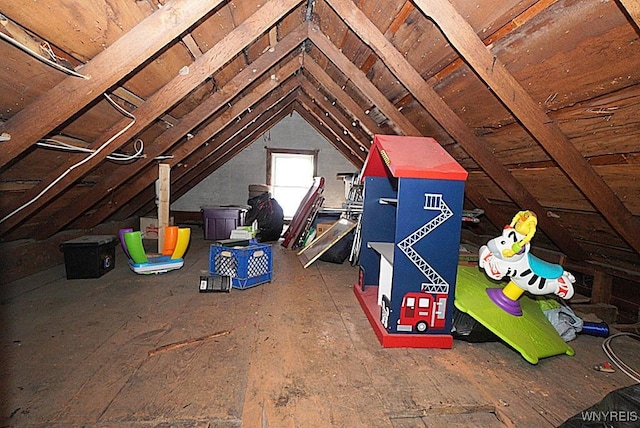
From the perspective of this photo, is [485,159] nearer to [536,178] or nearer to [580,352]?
[536,178]

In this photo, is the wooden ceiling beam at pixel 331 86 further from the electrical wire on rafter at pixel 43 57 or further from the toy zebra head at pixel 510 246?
the electrical wire on rafter at pixel 43 57

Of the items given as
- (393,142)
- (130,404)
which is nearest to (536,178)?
(393,142)

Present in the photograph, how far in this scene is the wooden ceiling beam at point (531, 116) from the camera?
1554mm

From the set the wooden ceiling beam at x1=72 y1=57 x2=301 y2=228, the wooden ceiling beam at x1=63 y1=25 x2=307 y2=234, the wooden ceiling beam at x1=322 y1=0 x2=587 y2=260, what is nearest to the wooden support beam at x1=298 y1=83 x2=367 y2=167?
the wooden ceiling beam at x1=72 y1=57 x2=301 y2=228

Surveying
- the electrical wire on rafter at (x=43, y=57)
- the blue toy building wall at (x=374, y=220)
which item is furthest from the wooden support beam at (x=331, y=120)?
the electrical wire on rafter at (x=43, y=57)

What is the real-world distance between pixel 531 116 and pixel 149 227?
4.56 m

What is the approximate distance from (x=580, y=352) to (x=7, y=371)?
3.02 m

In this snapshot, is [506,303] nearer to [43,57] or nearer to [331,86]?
[331,86]

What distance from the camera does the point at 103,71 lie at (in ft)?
4.86

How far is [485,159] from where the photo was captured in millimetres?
2379

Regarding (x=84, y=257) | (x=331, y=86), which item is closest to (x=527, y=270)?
(x=331, y=86)

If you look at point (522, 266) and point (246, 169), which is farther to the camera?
point (246, 169)

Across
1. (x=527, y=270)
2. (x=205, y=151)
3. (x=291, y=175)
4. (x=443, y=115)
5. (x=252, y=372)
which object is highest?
(x=443, y=115)

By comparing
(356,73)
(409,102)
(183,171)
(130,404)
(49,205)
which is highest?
(356,73)
